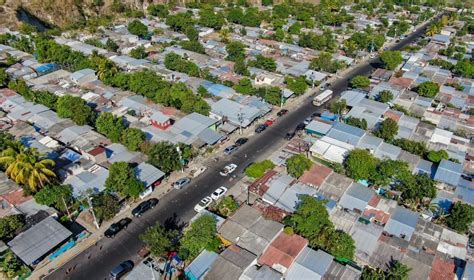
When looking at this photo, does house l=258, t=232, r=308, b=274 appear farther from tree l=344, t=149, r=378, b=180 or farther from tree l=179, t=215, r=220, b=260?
tree l=344, t=149, r=378, b=180

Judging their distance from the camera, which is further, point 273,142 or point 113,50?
point 113,50

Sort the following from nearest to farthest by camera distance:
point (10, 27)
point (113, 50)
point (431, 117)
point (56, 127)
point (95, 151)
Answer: point (95, 151) < point (56, 127) < point (431, 117) < point (113, 50) < point (10, 27)

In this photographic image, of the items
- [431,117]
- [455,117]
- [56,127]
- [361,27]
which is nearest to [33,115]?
[56,127]

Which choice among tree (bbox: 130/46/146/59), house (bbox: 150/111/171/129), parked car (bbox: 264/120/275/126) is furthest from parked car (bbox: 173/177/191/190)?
tree (bbox: 130/46/146/59)

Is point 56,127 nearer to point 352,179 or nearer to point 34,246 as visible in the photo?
point 34,246

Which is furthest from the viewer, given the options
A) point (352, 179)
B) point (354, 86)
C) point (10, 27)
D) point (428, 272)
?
point (10, 27)

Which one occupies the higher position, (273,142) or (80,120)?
(80,120)
